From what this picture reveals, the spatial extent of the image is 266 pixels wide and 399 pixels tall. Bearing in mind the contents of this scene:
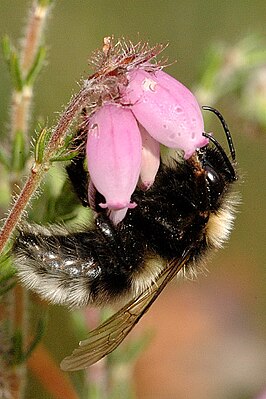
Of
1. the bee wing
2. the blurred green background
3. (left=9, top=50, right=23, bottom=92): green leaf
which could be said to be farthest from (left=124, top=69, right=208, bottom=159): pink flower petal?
the blurred green background

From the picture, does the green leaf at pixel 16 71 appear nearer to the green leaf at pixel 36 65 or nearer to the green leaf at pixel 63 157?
the green leaf at pixel 36 65

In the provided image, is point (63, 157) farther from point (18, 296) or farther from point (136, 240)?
point (18, 296)

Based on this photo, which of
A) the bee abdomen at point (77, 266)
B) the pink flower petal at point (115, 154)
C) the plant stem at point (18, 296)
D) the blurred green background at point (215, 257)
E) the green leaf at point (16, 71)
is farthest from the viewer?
the blurred green background at point (215, 257)

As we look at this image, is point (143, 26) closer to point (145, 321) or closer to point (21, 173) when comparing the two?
point (145, 321)

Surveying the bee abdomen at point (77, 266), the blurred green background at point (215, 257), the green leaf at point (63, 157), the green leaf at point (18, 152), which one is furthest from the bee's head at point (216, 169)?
Result: the blurred green background at point (215, 257)

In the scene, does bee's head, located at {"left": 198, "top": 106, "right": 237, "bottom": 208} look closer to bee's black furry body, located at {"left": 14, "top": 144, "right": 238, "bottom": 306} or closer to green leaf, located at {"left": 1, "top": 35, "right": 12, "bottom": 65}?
bee's black furry body, located at {"left": 14, "top": 144, "right": 238, "bottom": 306}

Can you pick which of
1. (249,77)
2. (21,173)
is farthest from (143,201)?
(249,77)

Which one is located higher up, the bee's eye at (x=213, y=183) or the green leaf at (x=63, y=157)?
the bee's eye at (x=213, y=183)

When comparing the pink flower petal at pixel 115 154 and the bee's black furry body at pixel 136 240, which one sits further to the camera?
the bee's black furry body at pixel 136 240
